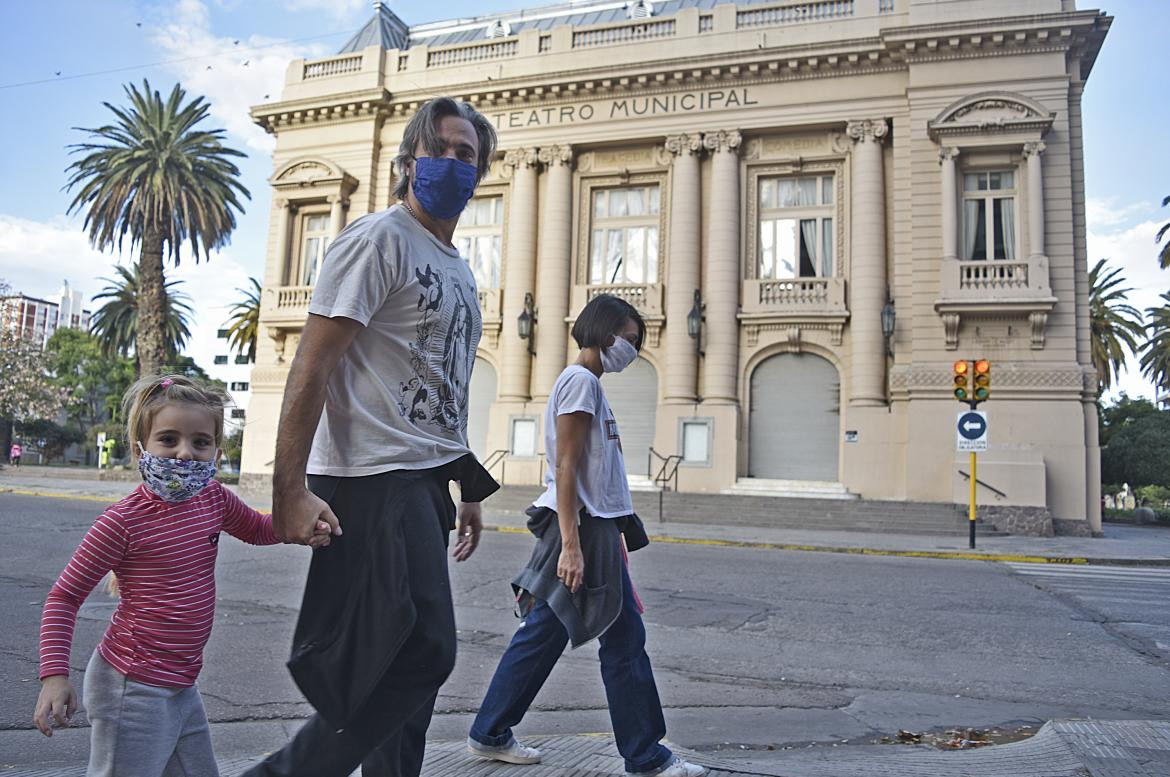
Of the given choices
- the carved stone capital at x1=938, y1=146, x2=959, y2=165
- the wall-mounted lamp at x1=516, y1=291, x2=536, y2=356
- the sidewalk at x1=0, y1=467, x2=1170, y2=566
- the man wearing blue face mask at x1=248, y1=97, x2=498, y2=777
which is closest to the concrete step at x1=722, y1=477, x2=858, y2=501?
the sidewalk at x1=0, y1=467, x2=1170, y2=566

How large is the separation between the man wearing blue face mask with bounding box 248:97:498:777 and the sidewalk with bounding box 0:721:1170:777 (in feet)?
3.76

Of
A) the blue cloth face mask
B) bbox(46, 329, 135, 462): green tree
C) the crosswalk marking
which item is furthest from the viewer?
bbox(46, 329, 135, 462): green tree

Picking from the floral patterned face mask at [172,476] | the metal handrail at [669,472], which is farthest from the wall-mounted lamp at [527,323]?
the floral patterned face mask at [172,476]

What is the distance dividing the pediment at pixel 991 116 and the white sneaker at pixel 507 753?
831 inches

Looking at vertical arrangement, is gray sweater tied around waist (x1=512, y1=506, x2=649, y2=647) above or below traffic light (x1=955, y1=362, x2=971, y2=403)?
below

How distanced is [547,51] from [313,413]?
25.4 m

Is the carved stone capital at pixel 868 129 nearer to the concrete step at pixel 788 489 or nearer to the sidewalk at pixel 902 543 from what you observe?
the concrete step at pixel 788 489

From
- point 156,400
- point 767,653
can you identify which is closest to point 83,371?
point 767,653

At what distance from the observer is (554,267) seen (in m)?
24.9

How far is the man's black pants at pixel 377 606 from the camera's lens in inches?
83.4

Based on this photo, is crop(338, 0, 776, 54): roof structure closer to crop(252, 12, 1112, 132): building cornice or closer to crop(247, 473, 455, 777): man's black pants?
crop(252, 12, 1112, 132): building cornice

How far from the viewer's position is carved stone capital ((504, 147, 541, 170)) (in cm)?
2539

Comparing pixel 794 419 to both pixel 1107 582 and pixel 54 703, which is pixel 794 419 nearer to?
pixel 1107 582

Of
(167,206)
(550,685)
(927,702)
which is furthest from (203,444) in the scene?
(167,206)
